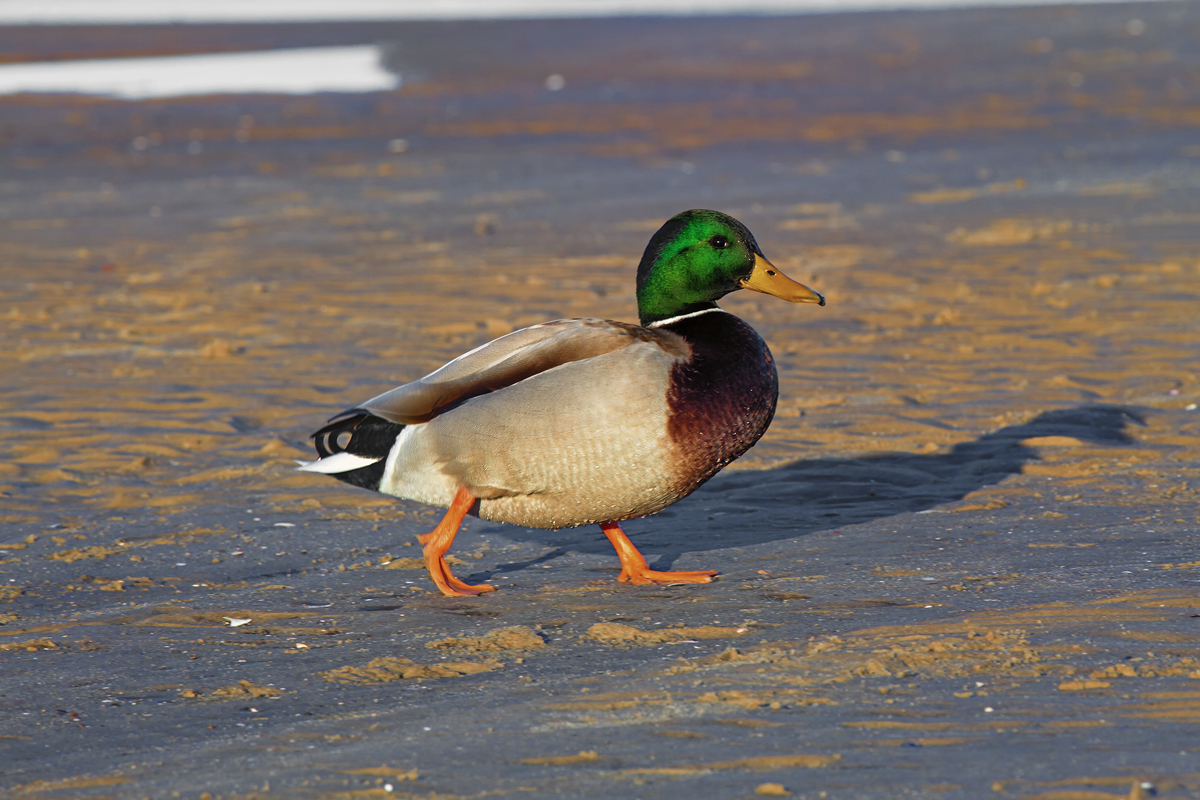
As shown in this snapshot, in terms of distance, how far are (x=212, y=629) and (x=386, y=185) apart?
953 centimetres

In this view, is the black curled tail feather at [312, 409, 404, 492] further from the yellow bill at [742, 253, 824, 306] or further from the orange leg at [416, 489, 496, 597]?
the yellow bill at [742, 253, 824, 306]

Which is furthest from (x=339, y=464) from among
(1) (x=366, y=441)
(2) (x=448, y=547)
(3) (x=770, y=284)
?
(3) (x=770, y=284)

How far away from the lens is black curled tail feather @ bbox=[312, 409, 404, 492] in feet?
15.1

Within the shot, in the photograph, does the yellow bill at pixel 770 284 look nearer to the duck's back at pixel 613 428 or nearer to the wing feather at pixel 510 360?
the duck's back at pixel 613 428

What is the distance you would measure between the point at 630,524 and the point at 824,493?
76 cm

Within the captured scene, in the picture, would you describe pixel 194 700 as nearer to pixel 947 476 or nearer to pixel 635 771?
pixel 635 771

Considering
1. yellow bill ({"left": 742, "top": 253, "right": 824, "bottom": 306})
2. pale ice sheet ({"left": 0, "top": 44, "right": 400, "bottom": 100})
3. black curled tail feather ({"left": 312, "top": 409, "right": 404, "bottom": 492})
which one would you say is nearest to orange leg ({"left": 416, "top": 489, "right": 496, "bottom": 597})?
black curled tail feather ({"left": 312, "top": 409, "right": 404, "bottom": 492})

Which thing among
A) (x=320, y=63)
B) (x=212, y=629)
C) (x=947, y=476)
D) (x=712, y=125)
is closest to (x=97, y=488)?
(x=212, y=629)

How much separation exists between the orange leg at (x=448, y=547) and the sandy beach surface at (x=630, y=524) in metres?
0.06

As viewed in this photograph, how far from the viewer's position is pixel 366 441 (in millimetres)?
4668

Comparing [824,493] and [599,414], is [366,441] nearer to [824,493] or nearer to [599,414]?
[599,414]

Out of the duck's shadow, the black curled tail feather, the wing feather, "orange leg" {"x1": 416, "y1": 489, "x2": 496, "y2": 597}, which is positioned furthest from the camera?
the duck's shadow

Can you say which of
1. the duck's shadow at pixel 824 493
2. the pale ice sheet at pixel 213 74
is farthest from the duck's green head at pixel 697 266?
the pale ice sheet at pixel 213 74

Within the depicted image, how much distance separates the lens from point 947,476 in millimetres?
5750
